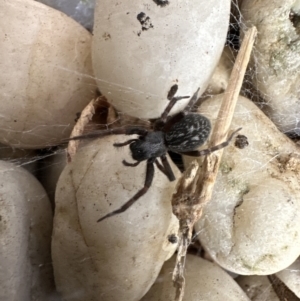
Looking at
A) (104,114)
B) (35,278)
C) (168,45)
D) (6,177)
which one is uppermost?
(168,45)

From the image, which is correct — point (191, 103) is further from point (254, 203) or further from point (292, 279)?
point (292, 279)

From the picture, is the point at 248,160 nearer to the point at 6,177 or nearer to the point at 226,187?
the point at 226,187

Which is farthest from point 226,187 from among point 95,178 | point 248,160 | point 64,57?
point 64,57

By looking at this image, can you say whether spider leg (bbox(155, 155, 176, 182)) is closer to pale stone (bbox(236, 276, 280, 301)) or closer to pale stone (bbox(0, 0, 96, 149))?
pale stone (bbox(0, 0, 96, 149))

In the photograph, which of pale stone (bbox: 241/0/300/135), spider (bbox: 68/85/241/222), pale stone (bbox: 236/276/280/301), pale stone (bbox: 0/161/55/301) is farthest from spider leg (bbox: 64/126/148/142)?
pale stone (bbox: 236/276/280/301)

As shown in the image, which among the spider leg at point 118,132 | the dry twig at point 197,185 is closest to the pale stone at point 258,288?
the dry twig at point 197,185
